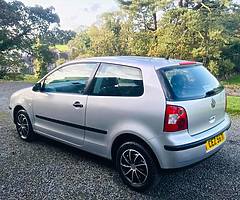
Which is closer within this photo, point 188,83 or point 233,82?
point 188,83

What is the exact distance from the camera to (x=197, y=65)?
3566mm

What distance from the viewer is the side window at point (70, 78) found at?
368 cm

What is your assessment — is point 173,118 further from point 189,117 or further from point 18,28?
point 18,28

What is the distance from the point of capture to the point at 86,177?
136 inches

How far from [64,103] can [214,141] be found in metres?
1.97

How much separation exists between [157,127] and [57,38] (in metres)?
21.7

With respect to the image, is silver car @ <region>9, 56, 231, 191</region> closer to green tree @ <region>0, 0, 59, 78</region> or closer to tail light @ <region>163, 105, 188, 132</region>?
tail light @ <region>163, 105, 188, 132</region>

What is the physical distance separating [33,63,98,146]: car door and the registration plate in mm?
1529

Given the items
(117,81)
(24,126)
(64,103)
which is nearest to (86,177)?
(64,103)

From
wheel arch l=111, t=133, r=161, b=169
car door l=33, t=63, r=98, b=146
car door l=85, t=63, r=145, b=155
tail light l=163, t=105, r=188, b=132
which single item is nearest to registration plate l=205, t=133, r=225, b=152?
tail light l=163, t=105, r=188, b=132

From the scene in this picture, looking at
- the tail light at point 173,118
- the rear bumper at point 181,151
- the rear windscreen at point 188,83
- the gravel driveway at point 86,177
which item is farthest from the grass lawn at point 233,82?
the tail light at point 173,118

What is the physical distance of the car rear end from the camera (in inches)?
111

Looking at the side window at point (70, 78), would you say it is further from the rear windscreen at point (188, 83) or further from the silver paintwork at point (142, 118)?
the rear windscreen at point (188, 83)

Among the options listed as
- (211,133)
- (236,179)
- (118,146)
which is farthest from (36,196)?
(236,179)
